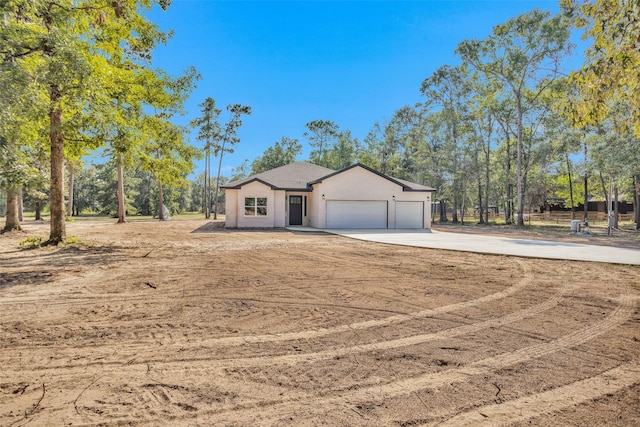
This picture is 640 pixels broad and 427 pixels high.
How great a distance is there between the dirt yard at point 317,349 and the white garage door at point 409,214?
15413 millimetres

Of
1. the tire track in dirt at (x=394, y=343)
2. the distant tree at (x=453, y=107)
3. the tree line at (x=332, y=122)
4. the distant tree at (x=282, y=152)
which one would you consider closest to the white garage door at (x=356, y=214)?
the tree line at (x=332, y=122)

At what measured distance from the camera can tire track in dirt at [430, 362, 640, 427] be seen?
2.22 meters

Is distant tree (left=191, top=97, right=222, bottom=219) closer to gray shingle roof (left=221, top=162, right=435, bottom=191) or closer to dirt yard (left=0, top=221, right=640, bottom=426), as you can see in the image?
gray shingle roof (left=221, top=162, right=435, bottom=191)

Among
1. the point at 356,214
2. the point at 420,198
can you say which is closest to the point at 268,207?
the point at 356,214

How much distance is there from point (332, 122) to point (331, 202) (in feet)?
88.1

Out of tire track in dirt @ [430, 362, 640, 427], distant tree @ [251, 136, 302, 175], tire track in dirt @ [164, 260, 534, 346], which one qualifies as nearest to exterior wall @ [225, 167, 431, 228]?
tire track in dirt @ [164, 260, 534, 346]

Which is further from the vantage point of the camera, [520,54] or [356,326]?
[520,54]

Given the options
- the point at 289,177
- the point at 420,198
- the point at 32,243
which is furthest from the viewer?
the point at 289,177

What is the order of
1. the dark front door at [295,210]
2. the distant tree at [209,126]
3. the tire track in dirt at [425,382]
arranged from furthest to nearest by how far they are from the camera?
the distant tree at [209,126]
the dark front door at [295,210]
the tire track in dirt at [425,382]

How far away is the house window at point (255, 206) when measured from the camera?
68.5ft

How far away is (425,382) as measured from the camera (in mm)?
2693

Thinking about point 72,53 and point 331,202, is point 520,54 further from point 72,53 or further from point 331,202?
point 72,53

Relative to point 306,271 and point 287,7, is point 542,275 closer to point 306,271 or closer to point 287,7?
point 306,271

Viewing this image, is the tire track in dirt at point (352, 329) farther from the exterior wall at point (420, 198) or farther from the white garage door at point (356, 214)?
the exterior wall at point (420, 198)
